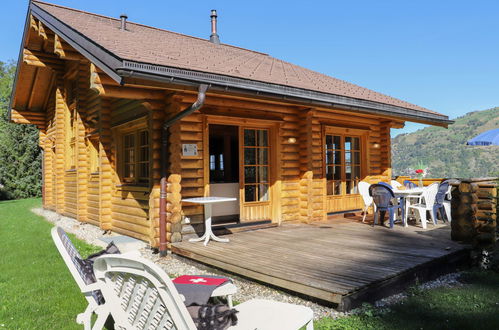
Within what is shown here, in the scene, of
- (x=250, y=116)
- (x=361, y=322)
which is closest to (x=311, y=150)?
(x=250, y=116)

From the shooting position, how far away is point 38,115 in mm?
13117

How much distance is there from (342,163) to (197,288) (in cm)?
636

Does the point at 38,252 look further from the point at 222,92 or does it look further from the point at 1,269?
the point at 222,92

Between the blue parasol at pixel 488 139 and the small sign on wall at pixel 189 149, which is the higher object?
the blue parasol at pixel 488 139

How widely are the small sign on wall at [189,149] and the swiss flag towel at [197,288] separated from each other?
3.11 meters

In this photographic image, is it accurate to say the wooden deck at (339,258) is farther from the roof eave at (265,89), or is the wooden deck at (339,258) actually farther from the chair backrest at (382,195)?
the roof eave at (265,89)

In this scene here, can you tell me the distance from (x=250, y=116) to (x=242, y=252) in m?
2.63

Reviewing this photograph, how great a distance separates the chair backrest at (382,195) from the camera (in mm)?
6152

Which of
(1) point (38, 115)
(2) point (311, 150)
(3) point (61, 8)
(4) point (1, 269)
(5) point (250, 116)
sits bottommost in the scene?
(4) point (1, 269)

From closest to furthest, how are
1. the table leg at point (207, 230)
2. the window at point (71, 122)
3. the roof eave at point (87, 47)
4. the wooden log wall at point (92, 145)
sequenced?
the roof eave at point (87, 47) < the table leg at point (207, 230) < the wooden log wall at point (92, 145) < the window at point (71, 122)

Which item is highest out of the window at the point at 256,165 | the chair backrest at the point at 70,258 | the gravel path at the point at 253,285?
the window at the point at 256,165

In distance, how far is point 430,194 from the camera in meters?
6.33

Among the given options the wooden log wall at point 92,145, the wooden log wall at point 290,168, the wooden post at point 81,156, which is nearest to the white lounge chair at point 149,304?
the wooden log wall at point 290,168

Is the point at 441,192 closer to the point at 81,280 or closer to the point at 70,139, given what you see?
the point at 81,280
